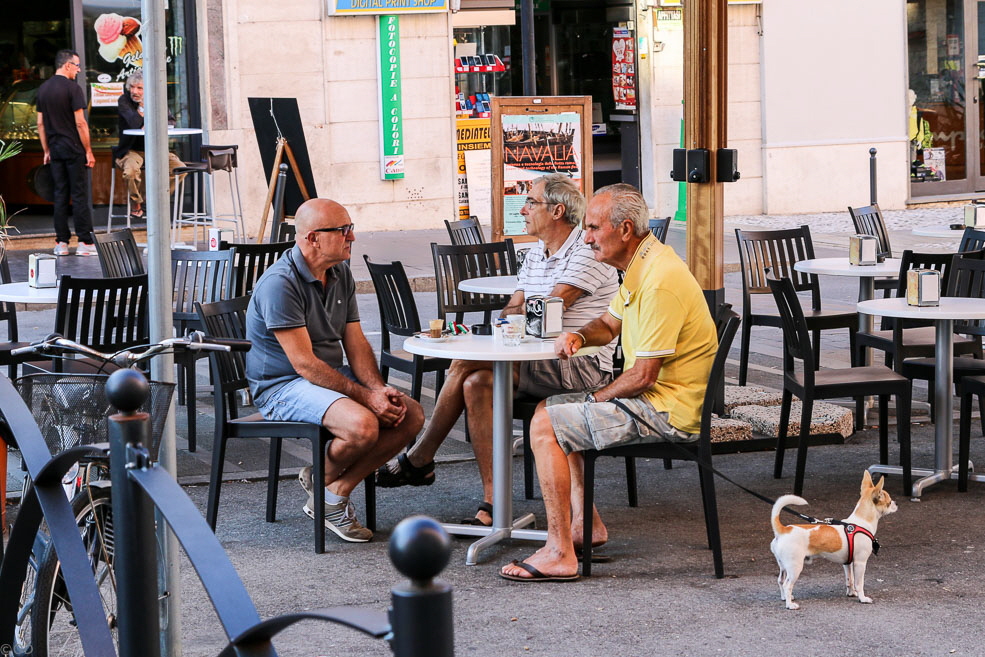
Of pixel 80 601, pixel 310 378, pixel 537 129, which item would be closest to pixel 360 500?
pixel 310 378

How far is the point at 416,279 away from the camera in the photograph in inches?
479

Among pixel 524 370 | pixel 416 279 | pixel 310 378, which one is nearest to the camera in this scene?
pixel 310 378

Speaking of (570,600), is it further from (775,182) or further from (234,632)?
(775,182)

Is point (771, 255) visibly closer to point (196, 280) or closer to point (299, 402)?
point (196, 280)

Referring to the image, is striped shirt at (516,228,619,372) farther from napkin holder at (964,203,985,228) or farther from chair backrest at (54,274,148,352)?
napkin holder at (964,203,985,228)

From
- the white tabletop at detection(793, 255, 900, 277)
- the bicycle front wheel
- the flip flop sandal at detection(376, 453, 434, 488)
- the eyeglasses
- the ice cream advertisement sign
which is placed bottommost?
the flip flop sandal at detection(376, 453, 434, 488)

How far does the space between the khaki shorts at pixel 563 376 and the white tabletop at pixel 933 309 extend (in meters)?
1.25

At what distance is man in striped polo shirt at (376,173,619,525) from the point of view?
5.59 m

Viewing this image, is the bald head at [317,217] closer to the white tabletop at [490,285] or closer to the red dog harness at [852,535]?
the white tabletop at [490,285]

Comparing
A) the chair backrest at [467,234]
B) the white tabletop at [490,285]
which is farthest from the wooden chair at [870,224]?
the white tabletop at [490,285]

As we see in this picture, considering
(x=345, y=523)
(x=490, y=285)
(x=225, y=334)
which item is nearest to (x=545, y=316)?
(x=345, y=523)

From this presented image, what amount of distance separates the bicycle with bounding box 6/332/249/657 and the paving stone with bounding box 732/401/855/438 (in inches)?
158

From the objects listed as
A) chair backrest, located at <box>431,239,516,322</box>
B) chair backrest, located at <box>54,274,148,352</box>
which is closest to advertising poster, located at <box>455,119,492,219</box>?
chair backrest, located at <box>431,239,516,322</box>

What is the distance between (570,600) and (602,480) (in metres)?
1.63
